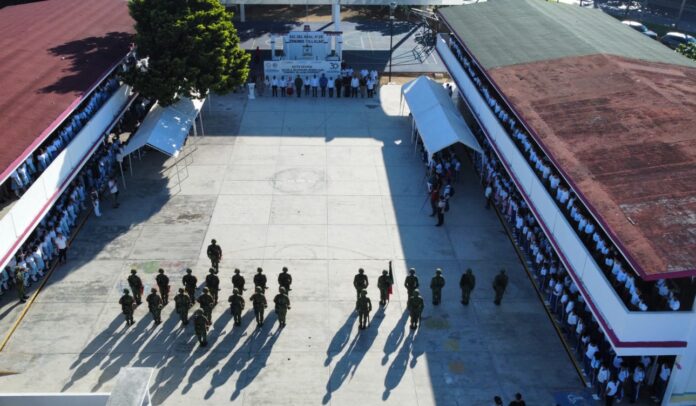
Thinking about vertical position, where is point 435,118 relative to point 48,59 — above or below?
below

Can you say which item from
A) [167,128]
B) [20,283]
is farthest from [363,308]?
[167,128]

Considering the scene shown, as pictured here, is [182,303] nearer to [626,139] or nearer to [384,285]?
[384,285]

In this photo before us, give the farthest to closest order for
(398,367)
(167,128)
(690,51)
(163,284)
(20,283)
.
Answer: (690,51) → (167,128) → (163,284) → (20,283) → (398,367)

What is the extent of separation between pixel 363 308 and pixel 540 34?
16.7m

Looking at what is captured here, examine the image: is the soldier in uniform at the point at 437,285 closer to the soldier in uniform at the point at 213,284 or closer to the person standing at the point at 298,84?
the soldier in uniform at the point at 213,284

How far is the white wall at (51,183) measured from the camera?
1748cm

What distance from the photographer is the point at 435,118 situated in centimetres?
2648

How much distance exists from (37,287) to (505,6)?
25.1 metres

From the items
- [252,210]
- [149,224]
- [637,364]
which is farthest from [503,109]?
[149,224]

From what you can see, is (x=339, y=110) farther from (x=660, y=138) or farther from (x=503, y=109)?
(x=660, y=138)

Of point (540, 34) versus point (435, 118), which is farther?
point (540, 34)

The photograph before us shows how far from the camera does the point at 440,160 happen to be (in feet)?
84.8

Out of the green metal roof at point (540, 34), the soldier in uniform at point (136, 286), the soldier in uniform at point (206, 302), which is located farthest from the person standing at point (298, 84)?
the soldier in uniform at point (206, 302)

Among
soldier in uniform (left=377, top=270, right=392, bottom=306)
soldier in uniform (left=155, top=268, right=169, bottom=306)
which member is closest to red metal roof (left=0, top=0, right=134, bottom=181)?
soldier in uniform (left=155, top=268, right=169, bottom=306)
